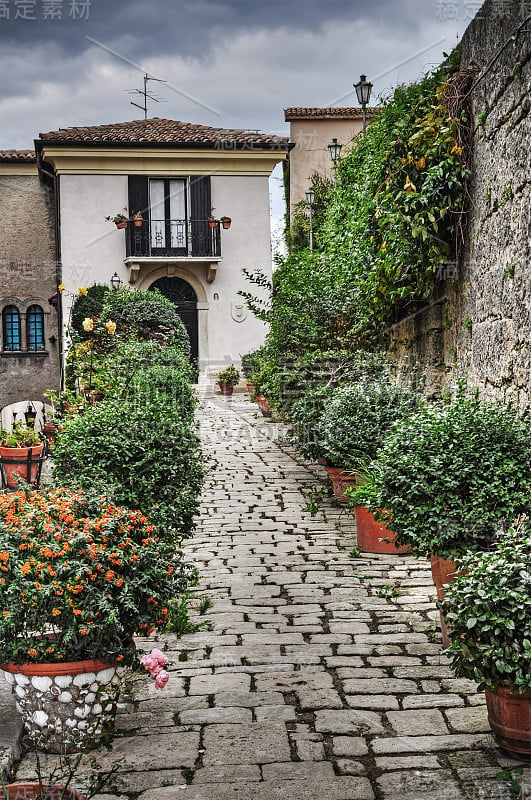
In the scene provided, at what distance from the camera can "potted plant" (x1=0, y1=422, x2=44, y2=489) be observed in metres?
8.46

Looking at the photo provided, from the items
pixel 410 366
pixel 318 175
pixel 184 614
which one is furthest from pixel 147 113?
pixel 184 614

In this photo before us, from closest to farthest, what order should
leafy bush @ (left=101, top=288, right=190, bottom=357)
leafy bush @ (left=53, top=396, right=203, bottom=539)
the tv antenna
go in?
leafy bush @ (left=53, top=396, right=203, bottom=539)
leafy bush @ (left=101, top=288, right=190, bottom=357)
the tv antenna

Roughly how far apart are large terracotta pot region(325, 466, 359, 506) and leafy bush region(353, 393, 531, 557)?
3.27m

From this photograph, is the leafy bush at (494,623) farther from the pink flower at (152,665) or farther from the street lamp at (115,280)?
the street lamp at (115,280)

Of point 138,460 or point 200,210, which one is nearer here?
point 138,460

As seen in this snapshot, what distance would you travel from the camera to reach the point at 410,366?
779 centimetres

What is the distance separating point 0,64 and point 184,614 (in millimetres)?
4188

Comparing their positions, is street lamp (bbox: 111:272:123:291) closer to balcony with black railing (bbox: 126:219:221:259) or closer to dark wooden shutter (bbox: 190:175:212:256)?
balcony with black railing (bbox: 126:219:221:259)

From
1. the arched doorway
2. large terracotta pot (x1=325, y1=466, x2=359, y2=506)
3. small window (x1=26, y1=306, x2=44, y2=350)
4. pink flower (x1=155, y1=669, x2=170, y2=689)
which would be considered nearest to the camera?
pink flower (x1=155, y1=669, x2=170, y2=689)

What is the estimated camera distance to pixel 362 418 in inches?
282

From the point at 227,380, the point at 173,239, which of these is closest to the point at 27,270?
the point at 173,239

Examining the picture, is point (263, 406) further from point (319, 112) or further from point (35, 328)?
point (319, 112)

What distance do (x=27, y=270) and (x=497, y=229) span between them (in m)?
22.0

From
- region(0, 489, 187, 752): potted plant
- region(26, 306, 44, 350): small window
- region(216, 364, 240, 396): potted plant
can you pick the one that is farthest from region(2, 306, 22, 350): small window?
region(0, 489, 187, 752): potted plant
